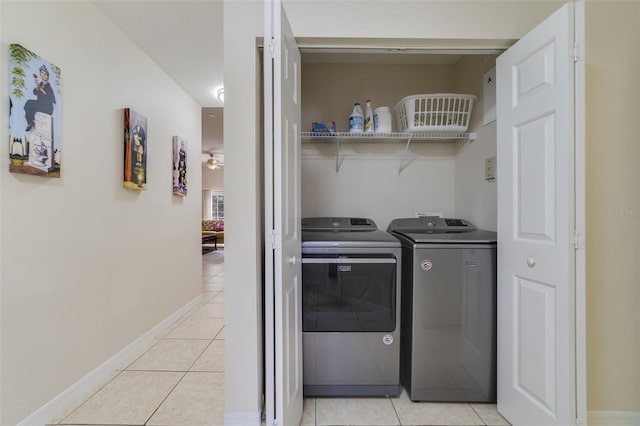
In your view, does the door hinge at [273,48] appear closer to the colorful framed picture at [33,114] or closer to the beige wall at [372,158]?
the beige wall at [372,158]

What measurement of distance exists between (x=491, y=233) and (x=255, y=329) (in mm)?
1504

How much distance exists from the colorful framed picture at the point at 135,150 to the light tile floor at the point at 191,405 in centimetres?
137

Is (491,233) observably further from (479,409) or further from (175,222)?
(175,222)

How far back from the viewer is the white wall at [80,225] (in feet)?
4.53

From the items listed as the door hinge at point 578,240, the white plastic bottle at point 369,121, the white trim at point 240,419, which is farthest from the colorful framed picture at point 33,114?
the door hinge at point 578,240

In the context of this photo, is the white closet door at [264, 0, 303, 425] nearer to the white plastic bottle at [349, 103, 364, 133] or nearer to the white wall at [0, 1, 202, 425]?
the white plastic bottle at [349, 103, 364, 133]

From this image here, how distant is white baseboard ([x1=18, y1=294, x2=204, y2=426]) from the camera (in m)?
1.48

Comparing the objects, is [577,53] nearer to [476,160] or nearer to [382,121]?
[476,160]

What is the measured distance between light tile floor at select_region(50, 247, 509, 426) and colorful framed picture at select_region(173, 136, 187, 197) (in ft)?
5.29

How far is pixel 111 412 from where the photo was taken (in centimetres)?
160

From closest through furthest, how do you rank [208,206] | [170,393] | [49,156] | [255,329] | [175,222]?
[255,329] < [49,156] < [170,393] < [175,222] < [208,206]

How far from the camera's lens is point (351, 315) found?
163 centimetres
